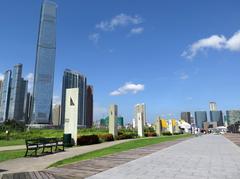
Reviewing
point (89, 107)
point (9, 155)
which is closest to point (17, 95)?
point (89, 107)

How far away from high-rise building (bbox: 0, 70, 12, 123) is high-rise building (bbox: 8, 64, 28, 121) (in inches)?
90.6

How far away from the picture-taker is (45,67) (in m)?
178

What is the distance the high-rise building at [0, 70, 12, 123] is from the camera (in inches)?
5950

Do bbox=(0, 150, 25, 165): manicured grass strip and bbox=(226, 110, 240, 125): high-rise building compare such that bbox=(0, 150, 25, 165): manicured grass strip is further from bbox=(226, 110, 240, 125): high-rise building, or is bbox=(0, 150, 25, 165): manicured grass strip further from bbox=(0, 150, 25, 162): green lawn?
bbox=(226, 110, 240, 125): high-rise building

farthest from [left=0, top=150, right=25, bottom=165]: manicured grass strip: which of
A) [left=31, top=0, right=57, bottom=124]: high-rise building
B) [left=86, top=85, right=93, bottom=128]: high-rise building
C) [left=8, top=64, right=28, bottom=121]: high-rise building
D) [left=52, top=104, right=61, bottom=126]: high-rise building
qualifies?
[left=52, top=104, right=61, bottom=126]: high-rise building

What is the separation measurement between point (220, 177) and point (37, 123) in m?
162

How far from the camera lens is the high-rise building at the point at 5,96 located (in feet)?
Answer: 496

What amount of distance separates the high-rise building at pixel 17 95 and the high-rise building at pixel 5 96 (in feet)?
7.55

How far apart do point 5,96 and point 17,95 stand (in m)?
7.64

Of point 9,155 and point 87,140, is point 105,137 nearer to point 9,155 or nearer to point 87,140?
point 87,140

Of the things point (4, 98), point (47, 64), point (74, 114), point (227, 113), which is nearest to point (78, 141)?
point (74, 114)

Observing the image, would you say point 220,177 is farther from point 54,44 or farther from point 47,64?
point 54,44

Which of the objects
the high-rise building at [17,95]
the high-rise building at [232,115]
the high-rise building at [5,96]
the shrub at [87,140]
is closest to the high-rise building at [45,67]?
the high-rise building at [17,95]

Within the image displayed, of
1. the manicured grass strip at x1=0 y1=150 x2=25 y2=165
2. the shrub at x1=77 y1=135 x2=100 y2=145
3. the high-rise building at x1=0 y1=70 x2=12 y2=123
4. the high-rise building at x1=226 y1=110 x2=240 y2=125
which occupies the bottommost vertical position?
the manicured grass strip at x1=0 y1=150 x2=25 y2=165
